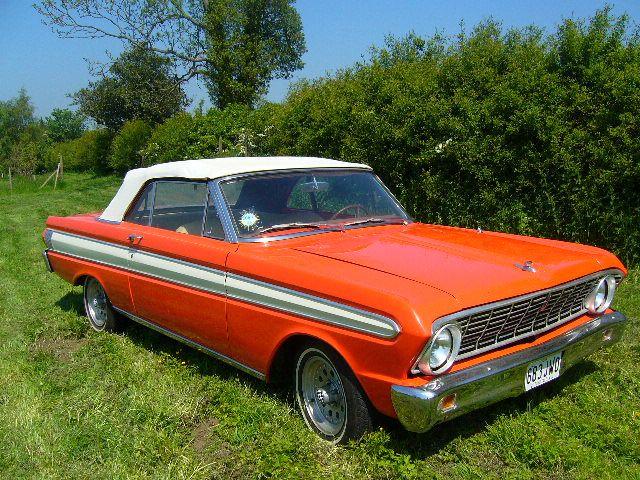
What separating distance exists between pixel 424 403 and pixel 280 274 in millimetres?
1134

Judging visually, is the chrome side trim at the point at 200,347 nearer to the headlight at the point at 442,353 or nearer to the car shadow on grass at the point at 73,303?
the headlight at the point at 442,353

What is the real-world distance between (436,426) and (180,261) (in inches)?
79.6

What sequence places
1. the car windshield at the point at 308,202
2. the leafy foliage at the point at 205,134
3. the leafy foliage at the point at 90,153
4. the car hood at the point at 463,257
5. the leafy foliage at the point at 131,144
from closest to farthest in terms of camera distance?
1. the car hood at the point at 463,257
2. the car windshield at the point at 308,202
3. the leafy foliage at the point at 205,134
4. the leafy foliage at the point at 131,144
5. the leafy foliage at the point at 90,153

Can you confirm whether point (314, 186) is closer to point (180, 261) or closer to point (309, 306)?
point (180, 261)

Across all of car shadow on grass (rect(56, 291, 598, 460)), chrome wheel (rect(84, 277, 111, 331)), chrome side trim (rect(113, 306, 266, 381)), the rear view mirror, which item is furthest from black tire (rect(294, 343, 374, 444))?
chrome wheel (rect(84, 277, 111, 331))

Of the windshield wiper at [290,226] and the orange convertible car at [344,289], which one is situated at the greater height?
the windshield wiper at [290,226]

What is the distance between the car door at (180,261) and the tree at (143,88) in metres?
24.5

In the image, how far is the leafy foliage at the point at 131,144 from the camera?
2862 cm

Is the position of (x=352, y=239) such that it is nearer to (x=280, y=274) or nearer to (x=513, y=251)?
(x=280, y=274)

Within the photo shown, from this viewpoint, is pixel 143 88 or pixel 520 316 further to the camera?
pixel 143 88

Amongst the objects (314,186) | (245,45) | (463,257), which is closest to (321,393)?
(463,257)

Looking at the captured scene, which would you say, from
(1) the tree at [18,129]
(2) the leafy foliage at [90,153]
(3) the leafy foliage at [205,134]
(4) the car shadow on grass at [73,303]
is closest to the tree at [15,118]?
(1) the tree at [18,129]

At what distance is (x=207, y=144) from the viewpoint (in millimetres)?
17656

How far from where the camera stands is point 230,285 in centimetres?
393
